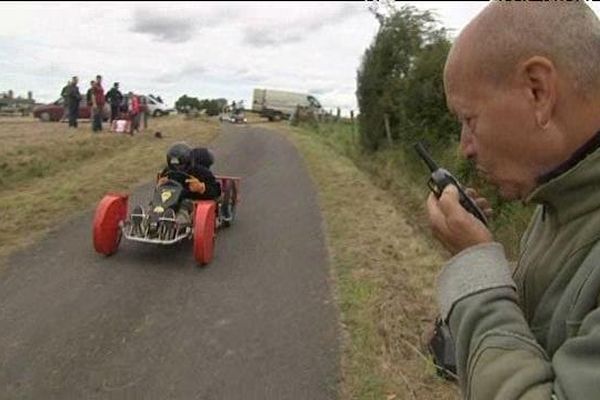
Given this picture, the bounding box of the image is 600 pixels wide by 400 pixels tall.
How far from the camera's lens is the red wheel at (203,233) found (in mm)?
7027

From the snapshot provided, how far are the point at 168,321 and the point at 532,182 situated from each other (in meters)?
4.76

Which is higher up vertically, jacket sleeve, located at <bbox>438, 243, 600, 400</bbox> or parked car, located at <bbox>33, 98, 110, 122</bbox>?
jacket sleeve, located at <bbox>438, 243, 600, 400</bbox>

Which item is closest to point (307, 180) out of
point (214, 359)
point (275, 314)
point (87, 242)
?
point (87, 242)

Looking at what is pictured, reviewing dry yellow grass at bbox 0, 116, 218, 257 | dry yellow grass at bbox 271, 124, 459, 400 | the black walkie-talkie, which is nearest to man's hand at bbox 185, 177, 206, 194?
dry yellow grass at bbox 271, 124, 459, 400

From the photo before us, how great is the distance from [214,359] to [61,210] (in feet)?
18.9

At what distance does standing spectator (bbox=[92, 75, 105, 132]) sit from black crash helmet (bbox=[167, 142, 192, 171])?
1361cm

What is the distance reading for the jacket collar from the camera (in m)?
1.09

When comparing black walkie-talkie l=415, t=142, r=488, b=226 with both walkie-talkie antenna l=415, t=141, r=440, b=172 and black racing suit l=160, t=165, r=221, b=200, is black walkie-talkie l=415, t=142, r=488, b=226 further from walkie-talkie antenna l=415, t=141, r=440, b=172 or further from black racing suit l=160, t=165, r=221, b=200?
black racing suit l=160, t=165, r=221, b=200

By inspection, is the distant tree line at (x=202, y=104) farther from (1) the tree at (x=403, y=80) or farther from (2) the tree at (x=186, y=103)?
(1) the tree at (x=403, y=80)

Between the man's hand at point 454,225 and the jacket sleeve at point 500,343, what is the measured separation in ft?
0.12

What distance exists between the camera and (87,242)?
25.9 ft

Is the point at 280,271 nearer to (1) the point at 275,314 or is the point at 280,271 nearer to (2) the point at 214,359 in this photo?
(1) the point at 275,314

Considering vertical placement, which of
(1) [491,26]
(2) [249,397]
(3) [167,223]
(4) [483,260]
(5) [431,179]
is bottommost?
(2) [249,397]

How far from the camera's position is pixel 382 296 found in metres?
6.20
